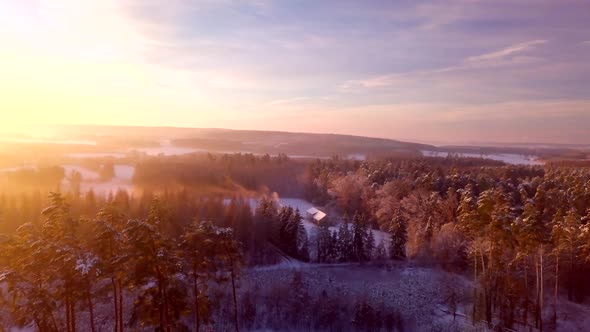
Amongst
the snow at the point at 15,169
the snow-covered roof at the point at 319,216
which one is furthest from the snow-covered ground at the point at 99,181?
the snow-covered roof at the point at 319,216

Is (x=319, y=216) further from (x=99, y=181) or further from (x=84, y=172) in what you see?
(x=84, y=172)

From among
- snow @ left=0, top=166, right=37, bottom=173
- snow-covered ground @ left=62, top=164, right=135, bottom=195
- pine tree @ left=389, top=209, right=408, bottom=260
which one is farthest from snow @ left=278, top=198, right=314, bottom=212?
snow @ left=0, top=166, right=37, bottom=173

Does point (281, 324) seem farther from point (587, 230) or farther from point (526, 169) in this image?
point (526, 169)

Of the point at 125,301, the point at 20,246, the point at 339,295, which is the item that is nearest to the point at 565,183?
the point at 339,295

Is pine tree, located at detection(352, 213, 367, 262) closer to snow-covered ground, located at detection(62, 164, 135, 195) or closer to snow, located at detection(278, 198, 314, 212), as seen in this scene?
snow-covered ground, located at detection(62, 164, 135, 195)

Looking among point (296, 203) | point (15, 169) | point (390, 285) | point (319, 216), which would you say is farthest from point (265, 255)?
point (15, 169)

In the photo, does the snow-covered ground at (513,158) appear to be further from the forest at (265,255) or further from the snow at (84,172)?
the snow at (84,172)
